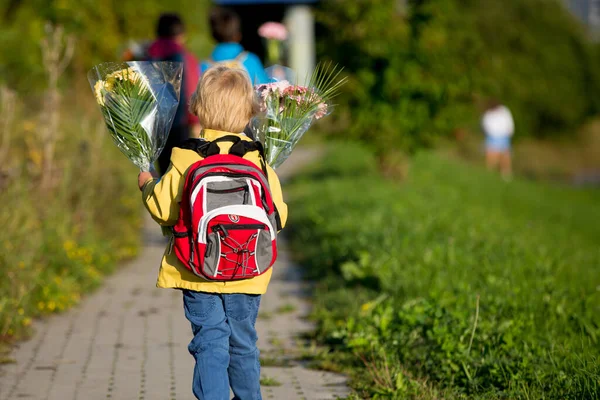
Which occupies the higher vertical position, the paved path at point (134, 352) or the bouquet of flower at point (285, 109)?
the bouquet of flower at point (285, 109)

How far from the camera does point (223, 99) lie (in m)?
3.80

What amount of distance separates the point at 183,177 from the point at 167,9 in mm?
13921

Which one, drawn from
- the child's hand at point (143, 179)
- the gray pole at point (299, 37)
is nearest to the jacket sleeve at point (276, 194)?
the child's hand at point (143, 179)

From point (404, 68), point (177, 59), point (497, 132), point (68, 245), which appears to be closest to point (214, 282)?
point (68, 245)

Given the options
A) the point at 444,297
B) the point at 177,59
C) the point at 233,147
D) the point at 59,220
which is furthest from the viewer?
the point at 177,59

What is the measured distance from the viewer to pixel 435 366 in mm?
4754

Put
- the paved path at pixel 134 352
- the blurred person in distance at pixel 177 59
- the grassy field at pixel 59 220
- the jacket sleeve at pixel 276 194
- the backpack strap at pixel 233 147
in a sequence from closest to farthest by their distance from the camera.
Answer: the backpack strap at pixel 233 147 < the jacket sleeve at pixel 276 194 < the paved path at pixel 134 352 < the grassy field at pixel 59 220 < the blurred person in distance at pixel 177 59

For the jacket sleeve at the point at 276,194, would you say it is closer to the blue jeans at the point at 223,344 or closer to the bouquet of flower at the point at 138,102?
the blue jeans at the point at 223,344

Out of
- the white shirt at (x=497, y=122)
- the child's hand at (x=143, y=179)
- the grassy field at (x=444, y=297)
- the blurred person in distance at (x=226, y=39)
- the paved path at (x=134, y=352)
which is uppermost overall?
the blurred person in distance at (x=226, y=39)

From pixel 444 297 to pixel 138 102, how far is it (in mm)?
2371

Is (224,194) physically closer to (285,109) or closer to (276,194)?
(276,194)

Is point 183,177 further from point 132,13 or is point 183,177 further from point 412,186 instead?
point 132,13

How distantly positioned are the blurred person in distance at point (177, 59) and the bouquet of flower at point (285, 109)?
3.47 meters

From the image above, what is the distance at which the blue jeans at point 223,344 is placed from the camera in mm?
3764
